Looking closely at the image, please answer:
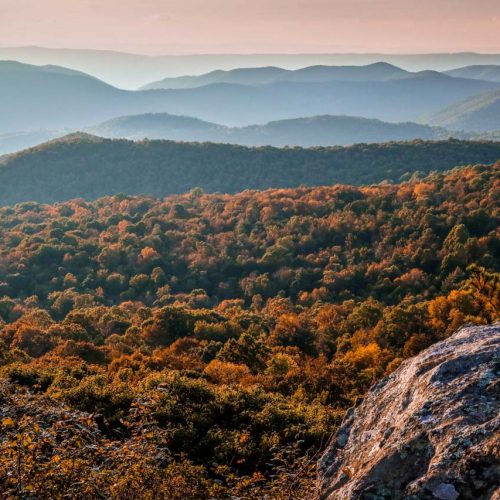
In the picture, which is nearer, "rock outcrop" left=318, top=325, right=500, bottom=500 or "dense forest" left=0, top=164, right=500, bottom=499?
"rock outcrop" left=318, top=325, right=500, bottom=500

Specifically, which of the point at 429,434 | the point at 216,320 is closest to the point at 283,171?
the point at 216,320

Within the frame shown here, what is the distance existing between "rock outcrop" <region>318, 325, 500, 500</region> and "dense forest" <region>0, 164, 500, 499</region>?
0.78 metres

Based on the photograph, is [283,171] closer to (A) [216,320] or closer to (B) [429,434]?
(A) [216,320]

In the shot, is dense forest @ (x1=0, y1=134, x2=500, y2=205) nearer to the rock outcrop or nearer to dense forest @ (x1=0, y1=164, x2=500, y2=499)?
dense forest @ (x1=0, y1=164, x2=500, y2=499)

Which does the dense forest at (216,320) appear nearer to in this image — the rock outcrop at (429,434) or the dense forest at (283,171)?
the rock outcrop at (429,434)

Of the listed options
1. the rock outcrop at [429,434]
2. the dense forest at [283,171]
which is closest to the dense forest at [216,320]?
the rock outcrop at [429,434]

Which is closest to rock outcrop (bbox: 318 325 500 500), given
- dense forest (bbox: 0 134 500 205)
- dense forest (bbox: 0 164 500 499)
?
dense forest (bbox: 0 164 500 499)

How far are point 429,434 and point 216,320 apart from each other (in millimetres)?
42094

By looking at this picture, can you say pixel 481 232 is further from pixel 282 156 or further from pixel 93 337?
pixel 282 156

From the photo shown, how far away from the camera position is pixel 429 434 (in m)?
6.25

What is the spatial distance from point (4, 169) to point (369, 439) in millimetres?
203751

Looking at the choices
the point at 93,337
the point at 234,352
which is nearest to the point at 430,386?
the point at 234,352

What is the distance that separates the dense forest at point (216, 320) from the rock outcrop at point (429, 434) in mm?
783

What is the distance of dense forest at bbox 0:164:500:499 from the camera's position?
27.7 feet
